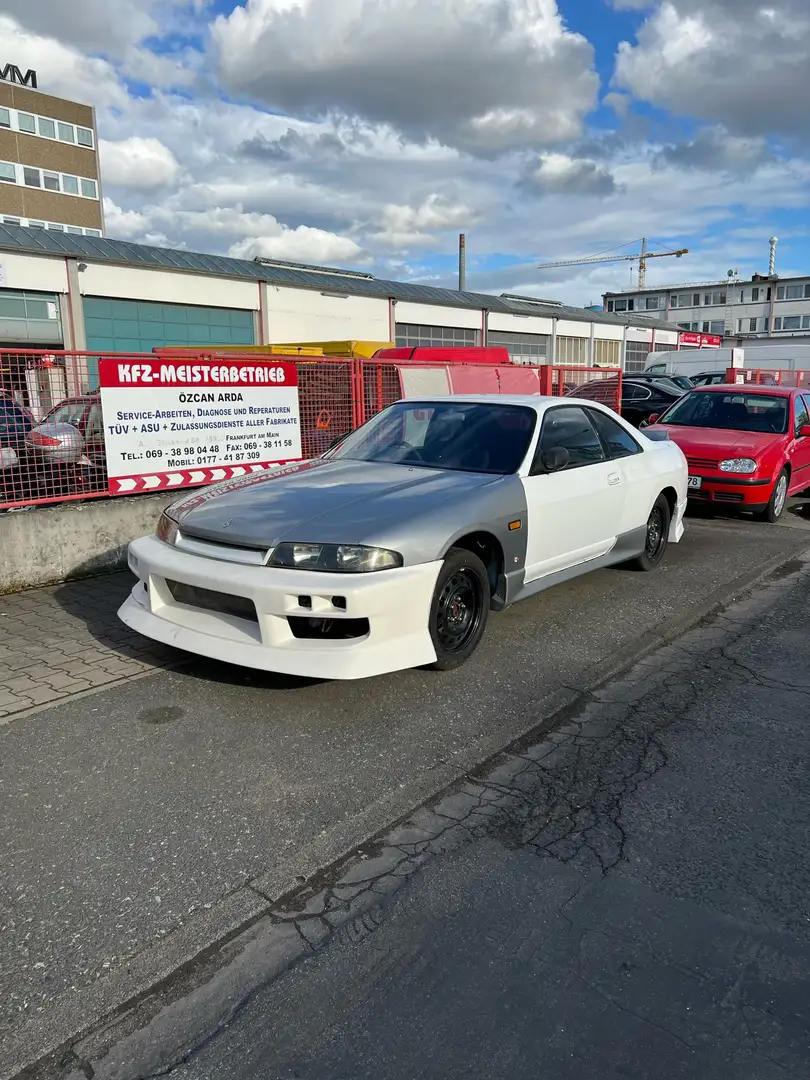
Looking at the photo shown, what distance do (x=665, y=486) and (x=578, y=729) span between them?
136 inches

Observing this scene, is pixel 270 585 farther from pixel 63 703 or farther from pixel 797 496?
pixel 797 496

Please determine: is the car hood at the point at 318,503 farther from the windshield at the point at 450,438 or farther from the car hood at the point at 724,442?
the car hood at the point at 724,442

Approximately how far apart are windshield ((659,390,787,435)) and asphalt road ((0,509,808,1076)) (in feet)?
18.5

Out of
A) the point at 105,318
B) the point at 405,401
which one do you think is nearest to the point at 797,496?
the point at 405,401

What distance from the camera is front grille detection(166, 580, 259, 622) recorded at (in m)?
4.04

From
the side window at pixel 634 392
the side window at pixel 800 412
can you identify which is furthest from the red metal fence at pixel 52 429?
the side window at pixel 634 392

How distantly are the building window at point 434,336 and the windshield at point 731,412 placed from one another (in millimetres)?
24735

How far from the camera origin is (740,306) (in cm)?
7800

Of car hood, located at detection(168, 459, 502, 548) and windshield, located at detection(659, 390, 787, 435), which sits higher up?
windshield, located at detection(659, 390, 787, 435)

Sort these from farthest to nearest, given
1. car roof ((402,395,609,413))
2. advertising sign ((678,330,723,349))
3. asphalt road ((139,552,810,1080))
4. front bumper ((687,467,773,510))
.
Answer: advertising sign ((678,330,723,349))
front bumper ((687,467,773,510))
car roof ((402,395,609,413))
asphalt road ((139,552,810,1080))

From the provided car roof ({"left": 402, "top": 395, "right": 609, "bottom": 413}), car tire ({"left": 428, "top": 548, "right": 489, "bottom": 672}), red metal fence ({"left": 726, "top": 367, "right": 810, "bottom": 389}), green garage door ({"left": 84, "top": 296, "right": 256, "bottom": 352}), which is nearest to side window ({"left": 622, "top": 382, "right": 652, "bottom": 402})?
red metal fence ({"left": 726, "top": 367, "right": 810, "bottom": 389})

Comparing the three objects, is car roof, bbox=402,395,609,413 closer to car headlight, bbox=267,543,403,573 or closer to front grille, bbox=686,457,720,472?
car headlight, bbox=267,543,403,573

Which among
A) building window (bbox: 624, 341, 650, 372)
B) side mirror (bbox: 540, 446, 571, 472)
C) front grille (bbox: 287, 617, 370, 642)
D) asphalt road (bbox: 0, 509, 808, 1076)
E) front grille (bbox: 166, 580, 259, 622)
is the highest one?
building window (bbox: 624, 341, 650, 372)

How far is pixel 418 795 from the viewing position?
3.30 metres
